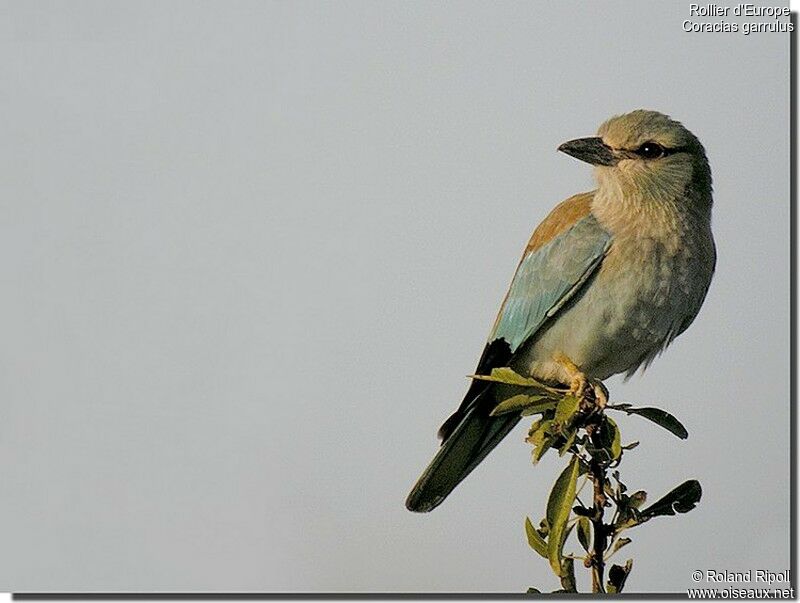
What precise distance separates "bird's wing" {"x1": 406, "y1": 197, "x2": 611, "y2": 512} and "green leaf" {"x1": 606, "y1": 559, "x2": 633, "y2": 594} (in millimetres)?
943

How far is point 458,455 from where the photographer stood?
2898mm

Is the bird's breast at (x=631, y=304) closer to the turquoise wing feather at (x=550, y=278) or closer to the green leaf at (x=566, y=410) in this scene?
the turquoise wing feather at (x=550, y=278)

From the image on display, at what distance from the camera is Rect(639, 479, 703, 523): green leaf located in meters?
2.00

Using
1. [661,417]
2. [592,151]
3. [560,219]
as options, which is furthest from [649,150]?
[661,417]

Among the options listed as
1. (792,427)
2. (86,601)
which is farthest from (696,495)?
(86,601)

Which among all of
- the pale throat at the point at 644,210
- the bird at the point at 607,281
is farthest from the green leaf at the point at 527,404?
the pale throat at the point at 644,210

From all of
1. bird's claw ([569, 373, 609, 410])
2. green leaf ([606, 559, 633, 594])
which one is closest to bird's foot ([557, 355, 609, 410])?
bird's claw ([569, 373, 609, 410])

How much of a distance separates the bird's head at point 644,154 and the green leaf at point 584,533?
3.62ft

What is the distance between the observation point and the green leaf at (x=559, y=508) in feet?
6.52

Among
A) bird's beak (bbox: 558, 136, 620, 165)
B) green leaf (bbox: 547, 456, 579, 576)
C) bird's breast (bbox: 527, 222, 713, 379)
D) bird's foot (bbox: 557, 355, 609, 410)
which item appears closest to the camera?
green leaf (bbox: 547, 456, 579, 576)

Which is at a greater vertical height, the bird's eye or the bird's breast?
the bird's eye

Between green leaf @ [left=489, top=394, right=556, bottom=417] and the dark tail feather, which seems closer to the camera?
green leaf @ [left=489, top=394, right=556, bottom=417]

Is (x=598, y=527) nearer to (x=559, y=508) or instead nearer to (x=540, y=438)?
(x=559, y=508)

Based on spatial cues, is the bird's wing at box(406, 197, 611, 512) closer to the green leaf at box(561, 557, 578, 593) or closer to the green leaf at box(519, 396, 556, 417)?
the green leaf at box(519, 396, 556, 417)
